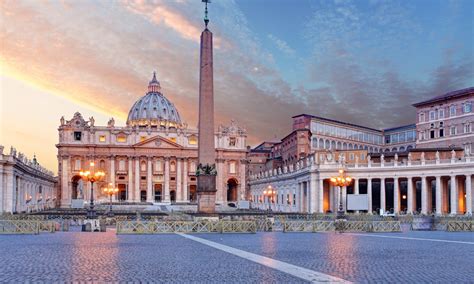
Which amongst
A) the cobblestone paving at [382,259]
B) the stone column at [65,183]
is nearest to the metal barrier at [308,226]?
the cobblestone paving at [382,259]

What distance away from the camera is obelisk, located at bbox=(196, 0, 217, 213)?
127 ft

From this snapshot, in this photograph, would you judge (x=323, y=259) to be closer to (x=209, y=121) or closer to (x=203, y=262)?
(x=203, y=262)

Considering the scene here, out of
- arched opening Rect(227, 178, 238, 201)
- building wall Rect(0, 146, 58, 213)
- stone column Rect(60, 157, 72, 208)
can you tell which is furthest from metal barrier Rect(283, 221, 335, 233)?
arched opening Rect(227, 178, 238, 201)

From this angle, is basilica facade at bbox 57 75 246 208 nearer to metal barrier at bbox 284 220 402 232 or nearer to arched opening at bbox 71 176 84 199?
arched opening at bbox 71 176 84 199

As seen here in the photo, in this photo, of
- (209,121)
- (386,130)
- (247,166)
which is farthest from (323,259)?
(247,166)

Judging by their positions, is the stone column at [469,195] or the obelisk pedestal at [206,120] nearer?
the obelisk pedestal at [206,120]

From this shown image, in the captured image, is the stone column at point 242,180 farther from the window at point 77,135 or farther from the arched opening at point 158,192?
the window at point 77,135

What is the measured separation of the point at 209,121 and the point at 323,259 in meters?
21.4

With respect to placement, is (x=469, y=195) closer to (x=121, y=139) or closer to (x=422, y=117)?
(x=422, y=117)

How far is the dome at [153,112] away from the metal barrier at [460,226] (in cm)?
12109

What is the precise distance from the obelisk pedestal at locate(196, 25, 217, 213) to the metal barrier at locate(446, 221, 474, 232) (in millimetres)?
15413

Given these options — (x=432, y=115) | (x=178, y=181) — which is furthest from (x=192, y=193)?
(x=432, y=115)

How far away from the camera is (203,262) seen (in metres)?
17.3

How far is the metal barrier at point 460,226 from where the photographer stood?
3834cm
